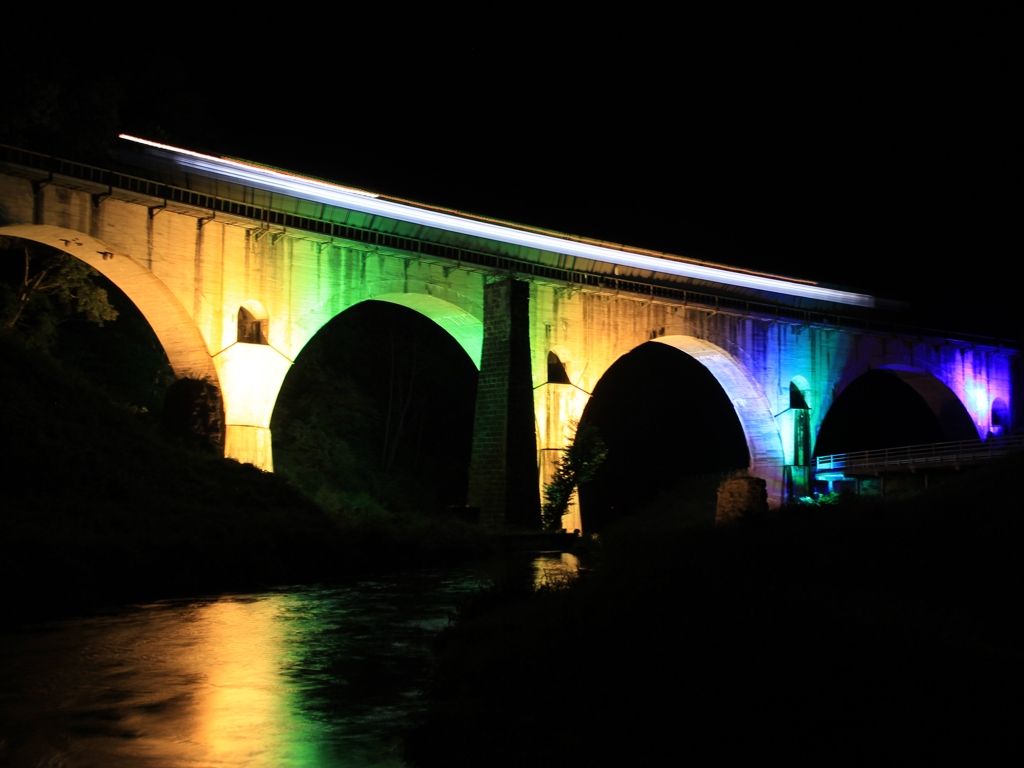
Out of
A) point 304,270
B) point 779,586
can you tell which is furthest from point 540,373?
point 779,586

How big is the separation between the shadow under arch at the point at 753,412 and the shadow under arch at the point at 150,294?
61.7ft

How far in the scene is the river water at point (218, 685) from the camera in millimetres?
6316

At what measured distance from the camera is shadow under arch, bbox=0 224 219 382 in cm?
2309

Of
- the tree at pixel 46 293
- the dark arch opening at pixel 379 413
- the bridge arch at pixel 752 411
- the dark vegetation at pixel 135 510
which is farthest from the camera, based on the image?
the bridge arch at pixel 752 411

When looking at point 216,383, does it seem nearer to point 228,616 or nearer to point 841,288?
point 228,616

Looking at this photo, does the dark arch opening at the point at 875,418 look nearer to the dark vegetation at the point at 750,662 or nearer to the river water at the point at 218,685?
the river water at the point at 218,685

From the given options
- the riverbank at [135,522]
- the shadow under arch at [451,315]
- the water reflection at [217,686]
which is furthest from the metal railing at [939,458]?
the water reflection at [217,686]

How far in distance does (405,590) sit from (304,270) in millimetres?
13201

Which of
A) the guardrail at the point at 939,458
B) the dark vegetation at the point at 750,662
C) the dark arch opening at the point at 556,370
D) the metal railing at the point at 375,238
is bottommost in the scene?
the dark vegetation at the point at 750,662

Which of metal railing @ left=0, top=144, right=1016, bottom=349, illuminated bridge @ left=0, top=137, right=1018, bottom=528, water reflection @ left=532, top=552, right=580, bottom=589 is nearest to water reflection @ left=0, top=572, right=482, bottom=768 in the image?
water reflection @ left=532, top=552, right=580, bottom=589

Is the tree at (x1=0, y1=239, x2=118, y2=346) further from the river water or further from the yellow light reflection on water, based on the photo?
the yellow light reflection on water

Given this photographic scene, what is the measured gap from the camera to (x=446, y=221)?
29484 mm

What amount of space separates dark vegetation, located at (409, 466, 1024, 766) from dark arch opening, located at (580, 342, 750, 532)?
39.2m

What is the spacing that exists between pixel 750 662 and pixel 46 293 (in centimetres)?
2485
